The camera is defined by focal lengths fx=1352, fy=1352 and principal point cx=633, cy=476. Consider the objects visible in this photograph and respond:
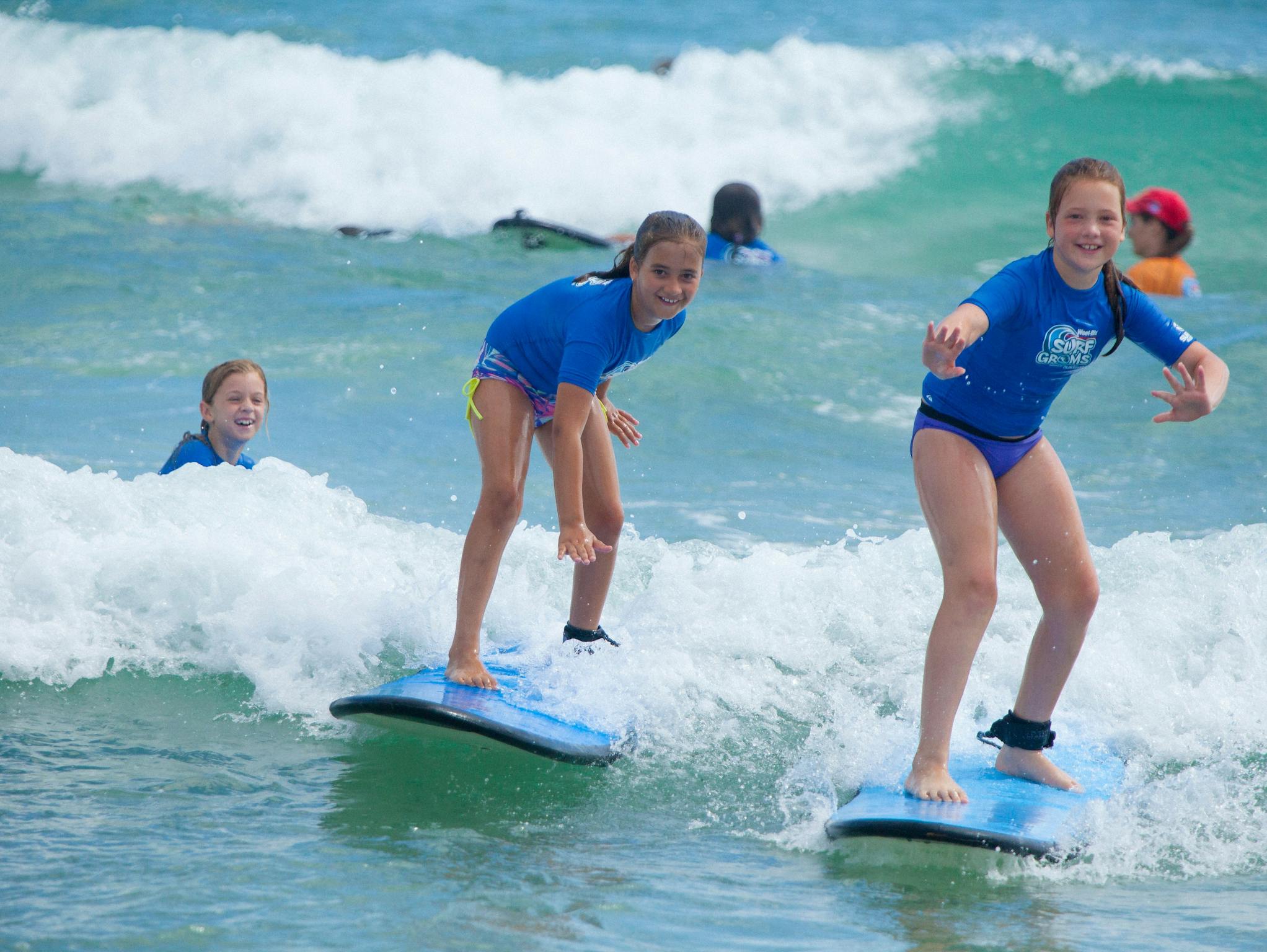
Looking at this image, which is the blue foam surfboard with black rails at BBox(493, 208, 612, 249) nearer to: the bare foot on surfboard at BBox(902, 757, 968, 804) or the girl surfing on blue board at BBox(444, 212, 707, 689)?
the girl surfing on blue board at BBox(444, 212, 707, 689)

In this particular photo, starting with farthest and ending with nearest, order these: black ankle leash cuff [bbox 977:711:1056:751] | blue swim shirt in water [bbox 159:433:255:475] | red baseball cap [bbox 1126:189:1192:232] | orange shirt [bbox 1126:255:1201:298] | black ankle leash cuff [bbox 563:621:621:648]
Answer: orange shirt [bbox 1126:255:1201:298], red baseball cap [bbox 1126:189:1192:232], blue swim shirt in water [bbox 159:433:255:475], black ankle leash cuff [bbox 563:621:621:648], black ankle leash cuff [bbox 977:711:1056:751]

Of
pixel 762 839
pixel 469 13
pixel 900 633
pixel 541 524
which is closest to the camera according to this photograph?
pixel 762 839

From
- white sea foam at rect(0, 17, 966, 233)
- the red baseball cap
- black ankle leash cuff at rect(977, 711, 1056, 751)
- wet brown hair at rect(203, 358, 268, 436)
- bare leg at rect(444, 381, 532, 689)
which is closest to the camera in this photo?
black ankle leash cuff at rect(977, 711, 1056, 751)

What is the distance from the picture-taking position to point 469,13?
21.9 metres

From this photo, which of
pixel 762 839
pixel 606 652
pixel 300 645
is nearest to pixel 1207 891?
pixel 762 839

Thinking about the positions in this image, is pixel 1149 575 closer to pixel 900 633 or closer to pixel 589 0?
pixel 900 633

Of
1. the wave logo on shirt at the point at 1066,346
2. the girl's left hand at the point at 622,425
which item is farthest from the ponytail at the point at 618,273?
the wave logo on shirt at the point at 1066,346

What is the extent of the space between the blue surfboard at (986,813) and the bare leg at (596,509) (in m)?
1.34

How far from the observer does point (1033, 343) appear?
3840 mm

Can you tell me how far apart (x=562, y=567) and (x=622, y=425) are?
126 centimetres

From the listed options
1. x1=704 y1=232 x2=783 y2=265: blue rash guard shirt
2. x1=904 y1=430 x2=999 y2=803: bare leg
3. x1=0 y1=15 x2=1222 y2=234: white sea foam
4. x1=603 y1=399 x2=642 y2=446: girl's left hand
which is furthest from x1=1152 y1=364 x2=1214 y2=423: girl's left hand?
x1=0 y1=15 x2=1222 y2=234: white sea foam

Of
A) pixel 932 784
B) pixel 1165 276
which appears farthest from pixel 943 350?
pixel 1165 276

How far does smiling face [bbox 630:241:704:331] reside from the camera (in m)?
4.28

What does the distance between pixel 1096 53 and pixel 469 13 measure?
973 centimetres
